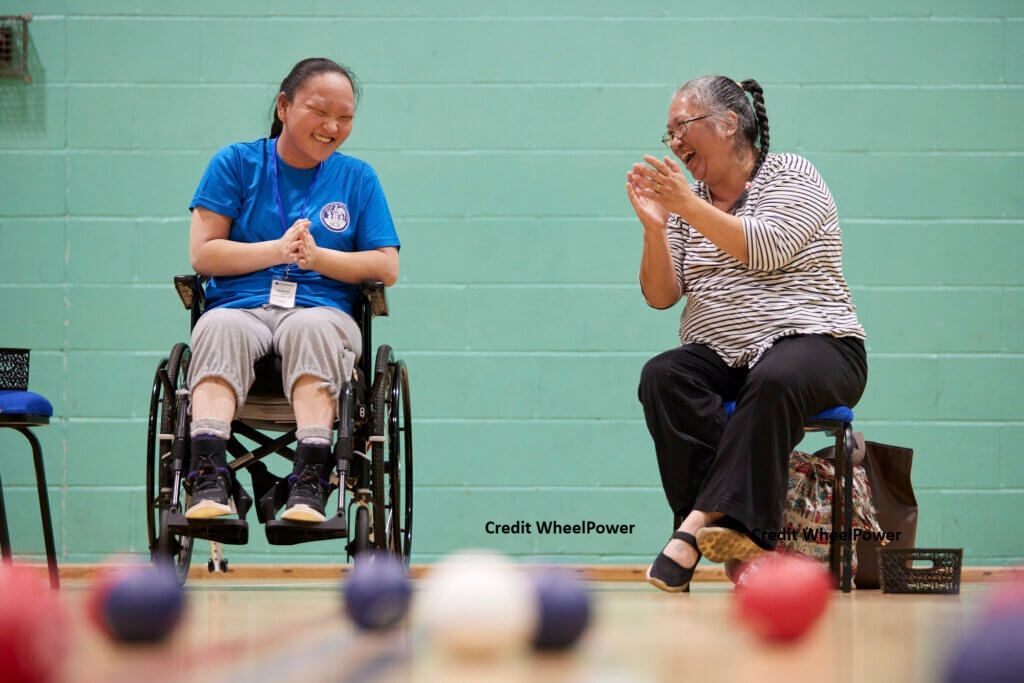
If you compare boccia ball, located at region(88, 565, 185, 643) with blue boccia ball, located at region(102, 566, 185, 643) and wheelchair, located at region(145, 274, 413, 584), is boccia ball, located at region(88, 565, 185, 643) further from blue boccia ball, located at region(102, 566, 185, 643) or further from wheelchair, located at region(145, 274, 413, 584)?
wheelchair, located at region(145, 274, 413, 584)

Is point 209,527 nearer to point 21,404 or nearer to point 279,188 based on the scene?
point 21,404

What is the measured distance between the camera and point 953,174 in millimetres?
3590

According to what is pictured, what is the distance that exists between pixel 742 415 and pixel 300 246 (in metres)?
0.97

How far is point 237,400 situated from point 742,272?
43.4 inches

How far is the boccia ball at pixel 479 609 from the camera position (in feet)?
3.35

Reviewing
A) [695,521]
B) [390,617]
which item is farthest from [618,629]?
[695,521]

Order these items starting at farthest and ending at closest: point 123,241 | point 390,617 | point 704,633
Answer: point 123,241 < point 704,633 < point 390,617

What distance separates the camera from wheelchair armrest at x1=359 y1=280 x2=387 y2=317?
8.13ft

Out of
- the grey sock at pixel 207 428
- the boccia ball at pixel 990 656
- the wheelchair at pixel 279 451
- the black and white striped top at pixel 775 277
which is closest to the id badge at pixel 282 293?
the wheelchair at pixel 279 451

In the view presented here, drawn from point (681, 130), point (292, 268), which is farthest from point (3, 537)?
point (681, 130)

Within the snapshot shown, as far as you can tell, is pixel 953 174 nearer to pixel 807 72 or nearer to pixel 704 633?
pixel 807 72

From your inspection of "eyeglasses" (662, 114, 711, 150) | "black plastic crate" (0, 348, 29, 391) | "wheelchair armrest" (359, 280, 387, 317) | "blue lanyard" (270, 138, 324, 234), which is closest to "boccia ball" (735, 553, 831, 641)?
"wheelchair armrest" (359, 280, 387, 317)

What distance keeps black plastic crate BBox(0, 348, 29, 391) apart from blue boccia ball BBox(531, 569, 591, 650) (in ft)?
6.02

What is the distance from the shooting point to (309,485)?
2205mm
